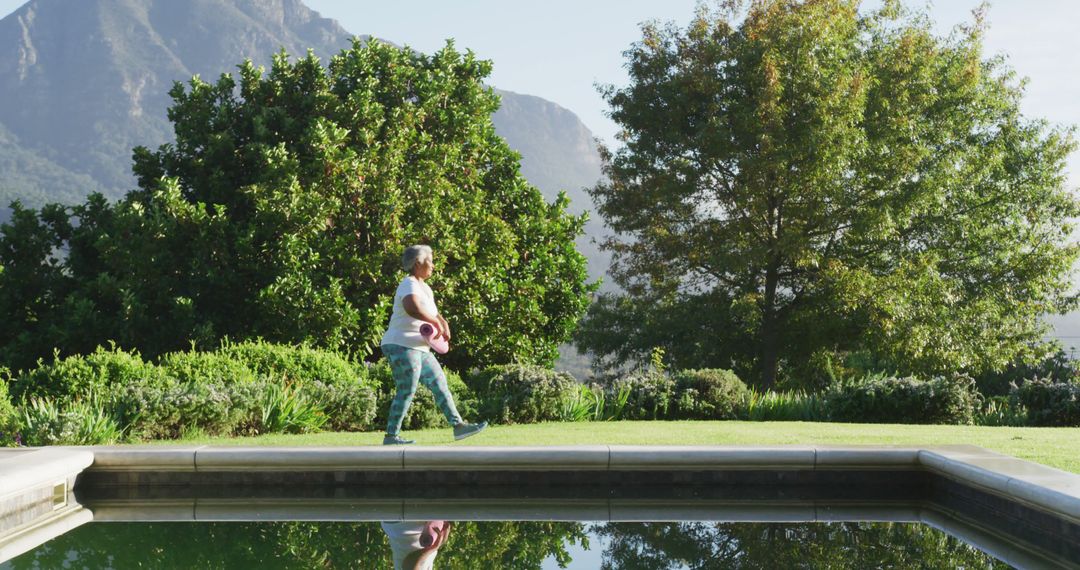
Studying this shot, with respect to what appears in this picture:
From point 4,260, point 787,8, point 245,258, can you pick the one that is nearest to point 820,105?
point 787,8

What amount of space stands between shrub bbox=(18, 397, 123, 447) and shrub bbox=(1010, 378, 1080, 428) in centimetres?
1185

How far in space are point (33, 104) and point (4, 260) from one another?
16773cm

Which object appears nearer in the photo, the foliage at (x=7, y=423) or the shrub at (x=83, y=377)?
the foliage at (x=7, y=423)

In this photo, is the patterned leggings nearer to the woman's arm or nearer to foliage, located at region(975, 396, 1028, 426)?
the woman's arm

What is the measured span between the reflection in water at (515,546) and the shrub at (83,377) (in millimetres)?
4682

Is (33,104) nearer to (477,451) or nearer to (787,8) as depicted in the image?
(787,8)

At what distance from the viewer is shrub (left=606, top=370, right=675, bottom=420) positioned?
1288 cm

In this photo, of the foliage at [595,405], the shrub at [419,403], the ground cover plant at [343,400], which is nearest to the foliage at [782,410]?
the ground cover plant at [343,400]

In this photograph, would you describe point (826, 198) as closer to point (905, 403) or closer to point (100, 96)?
point (905, 403)

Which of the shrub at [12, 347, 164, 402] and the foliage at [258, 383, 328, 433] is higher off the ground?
the shrub at [12, 347, 164, 402]

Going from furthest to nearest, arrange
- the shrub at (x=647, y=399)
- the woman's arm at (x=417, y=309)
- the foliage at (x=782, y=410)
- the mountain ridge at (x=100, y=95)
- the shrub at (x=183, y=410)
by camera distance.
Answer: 1. the mountain ridge at (x=100, y=95)
2. the foliage at (x=782, y=410)
3. the shrub at (x=647, y=399)
4. the shrub at (x=183, y=410)
5. the woman's arm at (x=417, y=309)

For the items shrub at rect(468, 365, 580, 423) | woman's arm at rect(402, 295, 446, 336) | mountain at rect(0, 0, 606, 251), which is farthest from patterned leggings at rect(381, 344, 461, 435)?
mountain at rect(0, 0, 606, 251)

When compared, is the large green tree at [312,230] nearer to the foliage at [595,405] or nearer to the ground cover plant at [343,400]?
the ground cover plant at [343,400]

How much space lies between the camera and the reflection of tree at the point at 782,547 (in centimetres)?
534
